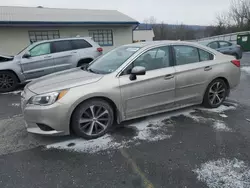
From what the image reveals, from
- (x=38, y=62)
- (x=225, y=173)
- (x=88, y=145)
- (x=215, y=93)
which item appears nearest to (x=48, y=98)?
(x=88, y=145)

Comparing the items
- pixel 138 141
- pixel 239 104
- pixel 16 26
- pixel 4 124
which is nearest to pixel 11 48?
pixel 16 26

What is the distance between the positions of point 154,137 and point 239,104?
2824 millimetres

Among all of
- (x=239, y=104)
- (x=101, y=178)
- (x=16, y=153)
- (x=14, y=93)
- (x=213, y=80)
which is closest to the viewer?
(x=101, y=178)

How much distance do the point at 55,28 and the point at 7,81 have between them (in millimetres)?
6841

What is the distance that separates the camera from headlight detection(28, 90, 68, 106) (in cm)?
292

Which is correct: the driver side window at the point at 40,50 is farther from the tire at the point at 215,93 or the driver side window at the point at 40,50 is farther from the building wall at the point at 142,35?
the building wall at the point at 142,35

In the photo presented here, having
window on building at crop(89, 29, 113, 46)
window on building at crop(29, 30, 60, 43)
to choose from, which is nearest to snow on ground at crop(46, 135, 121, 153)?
window on building at crop(29, 30, 60, 43)

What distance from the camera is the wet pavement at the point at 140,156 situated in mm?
2322

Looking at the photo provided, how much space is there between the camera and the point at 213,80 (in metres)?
4.25

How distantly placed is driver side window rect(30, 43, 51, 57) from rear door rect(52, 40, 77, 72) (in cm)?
22

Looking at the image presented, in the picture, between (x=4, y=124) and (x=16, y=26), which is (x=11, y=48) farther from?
(x=4, y=124)

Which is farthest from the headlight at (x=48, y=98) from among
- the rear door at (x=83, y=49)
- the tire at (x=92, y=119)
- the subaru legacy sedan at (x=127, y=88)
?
the rear door at (x=83, y=49)

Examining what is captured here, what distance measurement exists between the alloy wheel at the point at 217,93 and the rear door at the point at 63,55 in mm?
5215

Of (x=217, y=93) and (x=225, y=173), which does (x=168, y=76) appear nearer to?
(x=217, y=93)
